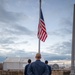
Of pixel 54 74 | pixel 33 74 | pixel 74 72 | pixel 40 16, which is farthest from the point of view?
pixel 54 74

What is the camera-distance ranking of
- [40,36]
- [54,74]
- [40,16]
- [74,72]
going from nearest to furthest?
[74,72], [40,36], [40,16], [54,74]

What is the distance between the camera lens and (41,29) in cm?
1772

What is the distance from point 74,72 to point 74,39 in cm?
179

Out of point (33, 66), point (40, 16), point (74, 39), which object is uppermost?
point (40, 16)

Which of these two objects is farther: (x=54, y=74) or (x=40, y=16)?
(x=54, y=74)

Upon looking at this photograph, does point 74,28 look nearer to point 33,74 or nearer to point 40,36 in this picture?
point 40,36

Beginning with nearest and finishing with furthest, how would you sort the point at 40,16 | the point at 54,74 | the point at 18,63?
the point at 40,16 < the point at 54,74 < the point at 18,63

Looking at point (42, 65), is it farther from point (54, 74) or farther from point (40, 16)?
point (54, 74)

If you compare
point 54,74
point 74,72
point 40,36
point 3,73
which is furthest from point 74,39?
point 3,73

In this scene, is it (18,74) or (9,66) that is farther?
(9,66)

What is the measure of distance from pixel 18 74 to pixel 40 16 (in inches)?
407

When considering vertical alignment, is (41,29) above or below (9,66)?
above

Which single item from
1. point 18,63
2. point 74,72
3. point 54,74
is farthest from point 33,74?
point 18,63

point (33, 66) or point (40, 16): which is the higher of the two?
point (40, 16)
